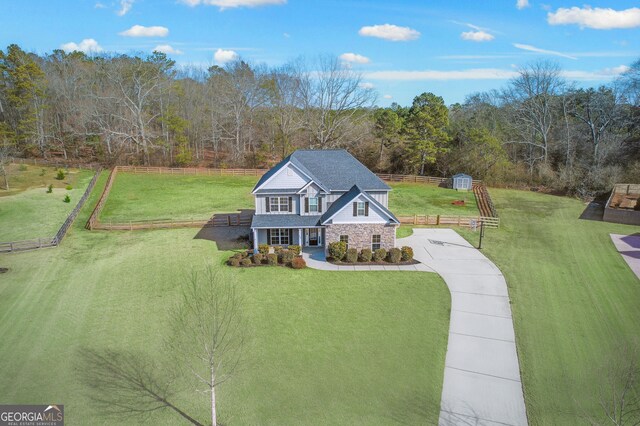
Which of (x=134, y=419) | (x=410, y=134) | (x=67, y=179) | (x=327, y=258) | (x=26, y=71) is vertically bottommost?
(x=134, y=419)

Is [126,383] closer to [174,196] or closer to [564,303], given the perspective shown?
[564,303]

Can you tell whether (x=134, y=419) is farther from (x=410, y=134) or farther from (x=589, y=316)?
(x=410, y=134)

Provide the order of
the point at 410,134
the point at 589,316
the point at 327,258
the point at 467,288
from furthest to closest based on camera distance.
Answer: the point at 410,134 → the point at 327,258 → the point at 467,288 → the point at 589,316

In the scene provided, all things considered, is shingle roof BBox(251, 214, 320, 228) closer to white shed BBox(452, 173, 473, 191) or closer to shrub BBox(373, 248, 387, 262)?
shrub BBox(373, 248, 387, 262)

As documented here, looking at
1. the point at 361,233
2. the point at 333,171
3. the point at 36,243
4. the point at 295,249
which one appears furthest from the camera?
the point at 333,171

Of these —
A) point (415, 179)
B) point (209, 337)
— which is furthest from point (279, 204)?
point (415, 179)

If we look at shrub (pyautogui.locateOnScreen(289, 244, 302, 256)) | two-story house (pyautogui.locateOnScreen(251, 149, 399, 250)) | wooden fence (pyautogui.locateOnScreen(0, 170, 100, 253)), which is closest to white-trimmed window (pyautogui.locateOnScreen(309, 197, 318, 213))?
two-story house (pyautogui.locateOnScreen(251, 149, 399, 250))

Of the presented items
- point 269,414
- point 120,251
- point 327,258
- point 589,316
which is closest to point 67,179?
point 120,251
